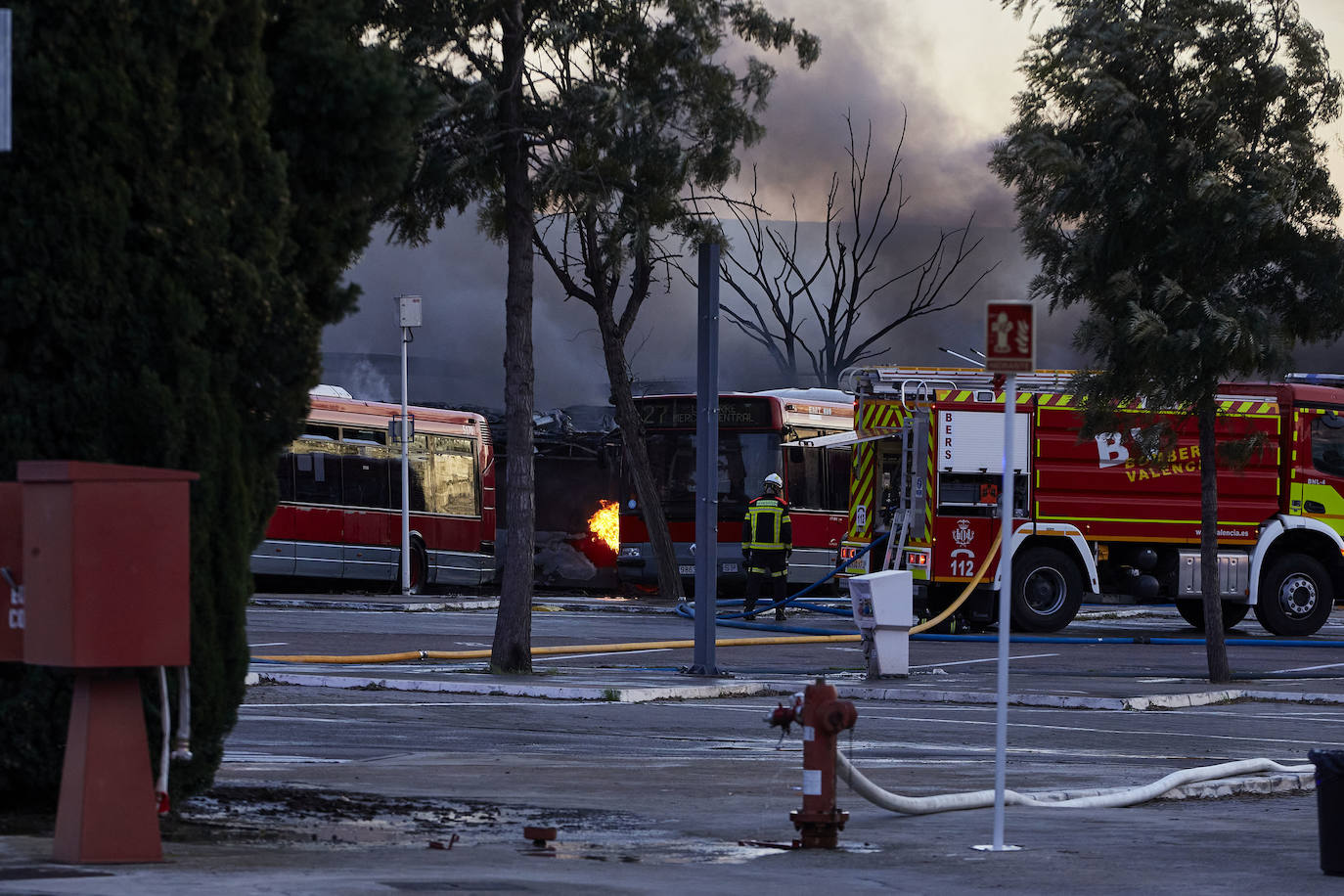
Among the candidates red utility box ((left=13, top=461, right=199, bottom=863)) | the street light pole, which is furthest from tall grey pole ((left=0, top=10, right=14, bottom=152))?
the street light pole

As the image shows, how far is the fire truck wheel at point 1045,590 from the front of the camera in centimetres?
2517

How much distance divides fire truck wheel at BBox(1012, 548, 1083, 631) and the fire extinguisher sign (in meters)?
17.2

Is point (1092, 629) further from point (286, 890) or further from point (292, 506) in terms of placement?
point (286, 890)

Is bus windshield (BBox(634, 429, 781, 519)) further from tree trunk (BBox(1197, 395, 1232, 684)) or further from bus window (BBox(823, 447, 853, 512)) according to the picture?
tree trunk (BBox(1197, 395, 1232, 684))

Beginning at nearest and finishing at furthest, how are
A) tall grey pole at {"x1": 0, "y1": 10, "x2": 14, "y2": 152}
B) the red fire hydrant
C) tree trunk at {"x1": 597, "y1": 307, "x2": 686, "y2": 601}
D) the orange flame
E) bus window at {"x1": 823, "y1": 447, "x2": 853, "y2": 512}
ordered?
tall grey pole at {"x1": 0, "y1": 10, "x2": 14, "y2": 152} < the red fire hydrant < tree trunk at {"x1": 597, "y1": 307, "x2": 686, "y2": 601} < bus window at {"x1": 823, "y1": 447, "x2": 853, "y2": 512} < the orange flame

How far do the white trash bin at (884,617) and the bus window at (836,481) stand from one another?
14.2 m

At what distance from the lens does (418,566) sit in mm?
35000

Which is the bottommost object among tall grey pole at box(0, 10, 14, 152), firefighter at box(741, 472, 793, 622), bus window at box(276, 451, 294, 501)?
firefighter at box(741, 472, 793, 622)

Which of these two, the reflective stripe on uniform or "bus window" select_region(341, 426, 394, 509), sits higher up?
"bus window" select_region(341, 426, 394, 509)

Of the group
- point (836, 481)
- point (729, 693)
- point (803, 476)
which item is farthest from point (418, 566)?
point (729, 693)

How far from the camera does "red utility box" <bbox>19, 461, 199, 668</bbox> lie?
259 inches

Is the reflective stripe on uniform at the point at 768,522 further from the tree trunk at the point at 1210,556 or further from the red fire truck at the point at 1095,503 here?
the tree trunk at the point at 1210,556

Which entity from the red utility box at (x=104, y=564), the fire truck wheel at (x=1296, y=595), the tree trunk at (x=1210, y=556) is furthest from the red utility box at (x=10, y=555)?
the fire truck wheel at (x=1296, y=595)

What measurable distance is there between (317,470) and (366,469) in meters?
1.14
